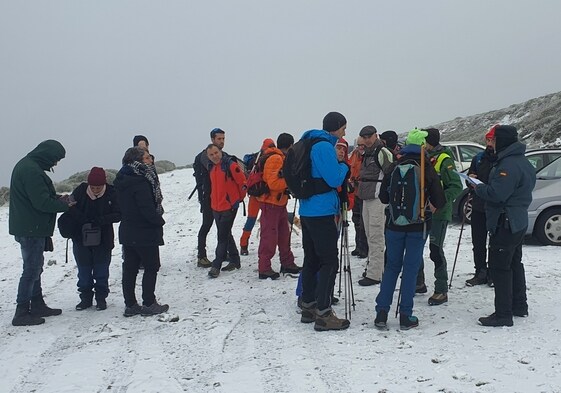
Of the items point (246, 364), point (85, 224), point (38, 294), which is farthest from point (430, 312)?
point (38, 294)

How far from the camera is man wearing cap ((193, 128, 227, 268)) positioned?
8.28 meters

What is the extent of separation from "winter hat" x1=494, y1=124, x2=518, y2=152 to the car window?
855 cm

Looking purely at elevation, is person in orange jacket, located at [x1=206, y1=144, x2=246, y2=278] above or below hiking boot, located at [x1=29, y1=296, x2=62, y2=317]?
above

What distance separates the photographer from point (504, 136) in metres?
5.36

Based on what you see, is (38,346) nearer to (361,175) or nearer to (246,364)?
(246,364)

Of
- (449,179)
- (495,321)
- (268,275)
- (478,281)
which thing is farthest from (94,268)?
(478,281)

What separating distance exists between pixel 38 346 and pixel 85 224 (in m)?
1.59

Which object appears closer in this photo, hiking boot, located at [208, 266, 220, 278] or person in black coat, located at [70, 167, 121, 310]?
person in black coat, located at [70, 167, 121, 310]

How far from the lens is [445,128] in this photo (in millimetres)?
44969

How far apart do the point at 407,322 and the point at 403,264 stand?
23.5 inches

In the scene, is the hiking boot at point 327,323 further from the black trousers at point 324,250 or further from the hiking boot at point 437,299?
the hiking boot at point 437,299

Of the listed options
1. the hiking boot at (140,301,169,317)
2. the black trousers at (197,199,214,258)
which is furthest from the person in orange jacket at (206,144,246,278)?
the hiking boot at (140,301,169,317)

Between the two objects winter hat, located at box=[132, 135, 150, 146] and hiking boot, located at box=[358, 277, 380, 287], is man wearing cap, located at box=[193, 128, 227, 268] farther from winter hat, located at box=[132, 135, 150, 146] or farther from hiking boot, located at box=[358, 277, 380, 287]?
hiking boot, located at box=[358, 277, 380, 287]

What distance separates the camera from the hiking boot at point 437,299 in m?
6.21
